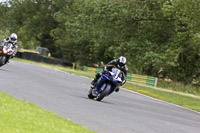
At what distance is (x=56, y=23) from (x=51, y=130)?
59.7 m

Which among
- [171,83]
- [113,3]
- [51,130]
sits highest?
[113,3]

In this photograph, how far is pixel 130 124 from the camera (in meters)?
9.80

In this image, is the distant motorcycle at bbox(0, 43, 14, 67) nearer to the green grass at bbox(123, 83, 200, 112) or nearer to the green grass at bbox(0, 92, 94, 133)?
the green grass at bbox(123, 83, 200, 112)

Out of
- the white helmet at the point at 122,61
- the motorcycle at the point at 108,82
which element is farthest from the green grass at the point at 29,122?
the white helmet at the point at 122,61

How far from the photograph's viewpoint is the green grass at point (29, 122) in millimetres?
6672

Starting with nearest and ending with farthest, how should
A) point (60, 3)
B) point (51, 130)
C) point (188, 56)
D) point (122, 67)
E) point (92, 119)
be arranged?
point (51, 130) < point (92, 119) < point (122, 67) < point (188, 56) < point (60, 3)

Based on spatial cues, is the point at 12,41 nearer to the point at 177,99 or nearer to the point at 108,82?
the point at 108,82

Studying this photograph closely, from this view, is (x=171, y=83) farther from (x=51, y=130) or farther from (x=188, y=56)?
(x=51, y=130)

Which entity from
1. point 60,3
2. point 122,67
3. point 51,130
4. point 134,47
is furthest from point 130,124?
point 60,3

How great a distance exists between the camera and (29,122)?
7.35 metres

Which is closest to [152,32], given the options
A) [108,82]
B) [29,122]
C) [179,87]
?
[179,87]

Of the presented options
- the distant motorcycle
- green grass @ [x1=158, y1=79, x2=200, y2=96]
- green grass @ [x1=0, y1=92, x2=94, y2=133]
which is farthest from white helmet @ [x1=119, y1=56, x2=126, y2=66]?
green grass @ [x1=158, y1=79, x2=200, y2=96]

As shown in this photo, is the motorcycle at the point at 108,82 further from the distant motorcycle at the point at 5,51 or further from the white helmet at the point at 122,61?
the distant motorcycle at the point at 5,51

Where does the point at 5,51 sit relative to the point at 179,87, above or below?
above
